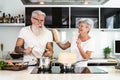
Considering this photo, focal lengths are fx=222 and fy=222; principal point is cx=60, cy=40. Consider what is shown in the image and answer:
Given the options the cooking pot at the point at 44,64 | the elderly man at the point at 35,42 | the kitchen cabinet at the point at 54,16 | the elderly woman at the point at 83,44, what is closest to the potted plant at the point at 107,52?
the kitchen cabinet at the point at 54,16

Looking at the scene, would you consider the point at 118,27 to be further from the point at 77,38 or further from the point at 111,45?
the point at 77,38

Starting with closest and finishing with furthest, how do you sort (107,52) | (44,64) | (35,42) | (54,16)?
(44,64) → (35,42) → (54,16) → (107,52)

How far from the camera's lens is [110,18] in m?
4.63

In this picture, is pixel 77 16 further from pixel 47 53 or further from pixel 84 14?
pixel 47 53

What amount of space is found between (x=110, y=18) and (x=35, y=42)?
6.67 ft

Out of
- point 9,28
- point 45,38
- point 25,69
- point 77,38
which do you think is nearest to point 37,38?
point 45,38

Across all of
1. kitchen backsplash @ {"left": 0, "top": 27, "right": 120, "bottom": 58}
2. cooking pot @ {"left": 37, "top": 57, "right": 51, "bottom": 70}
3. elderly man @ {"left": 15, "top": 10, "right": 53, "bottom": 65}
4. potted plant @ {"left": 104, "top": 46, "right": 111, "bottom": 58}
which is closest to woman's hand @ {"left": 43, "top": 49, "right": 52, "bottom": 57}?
elderly man @ {"left": 15, "top": 10, "right": 53, "bottom": 65}

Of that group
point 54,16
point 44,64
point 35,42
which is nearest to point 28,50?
point 35,42

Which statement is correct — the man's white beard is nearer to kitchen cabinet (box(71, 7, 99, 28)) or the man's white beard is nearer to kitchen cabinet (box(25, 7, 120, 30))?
kitchen cabinet (box(25, 7, 120, 30))

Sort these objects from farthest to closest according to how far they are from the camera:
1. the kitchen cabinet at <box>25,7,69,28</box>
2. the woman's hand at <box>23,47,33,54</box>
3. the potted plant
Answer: the potted plant
the kitchen cabinet at <box>25,7,69,28</box>
the woman's hand at <box>23,47,33,54</box>

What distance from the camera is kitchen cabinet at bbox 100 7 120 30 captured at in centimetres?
462

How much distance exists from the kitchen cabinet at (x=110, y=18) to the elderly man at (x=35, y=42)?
1674mm

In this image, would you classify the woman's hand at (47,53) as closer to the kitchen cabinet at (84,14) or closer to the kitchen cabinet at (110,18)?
the kitchen cabinet at (84,14)

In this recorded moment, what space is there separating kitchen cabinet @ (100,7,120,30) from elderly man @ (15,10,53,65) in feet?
5.49
